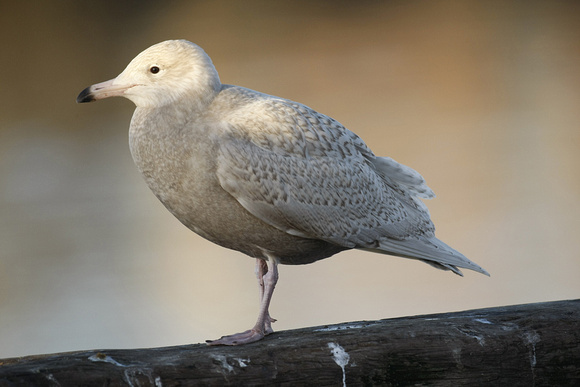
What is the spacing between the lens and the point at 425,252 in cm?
206

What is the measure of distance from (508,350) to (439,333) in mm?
161

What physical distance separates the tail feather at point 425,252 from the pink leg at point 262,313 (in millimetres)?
280

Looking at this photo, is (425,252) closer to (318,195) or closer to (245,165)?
(318,195)

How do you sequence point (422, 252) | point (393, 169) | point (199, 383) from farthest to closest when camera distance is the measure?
point (393, 169), point (422, 252), point (199, 383)

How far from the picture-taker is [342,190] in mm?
1993

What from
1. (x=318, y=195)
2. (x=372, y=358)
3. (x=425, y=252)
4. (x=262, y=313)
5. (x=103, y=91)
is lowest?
(x=372, y=358)

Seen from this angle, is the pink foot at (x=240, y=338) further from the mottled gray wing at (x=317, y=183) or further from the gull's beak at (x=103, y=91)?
the gull's beak at (x=103, y=91)

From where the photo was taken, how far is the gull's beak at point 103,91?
1857 millimetres

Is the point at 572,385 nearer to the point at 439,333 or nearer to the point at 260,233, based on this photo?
the point at 439,333

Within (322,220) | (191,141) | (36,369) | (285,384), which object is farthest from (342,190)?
(36,369)

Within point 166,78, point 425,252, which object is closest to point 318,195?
point 425,252

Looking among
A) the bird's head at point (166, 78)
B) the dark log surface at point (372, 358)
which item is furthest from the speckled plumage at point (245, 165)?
the dark log surface at point (372, 358)

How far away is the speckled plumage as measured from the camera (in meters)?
1.77

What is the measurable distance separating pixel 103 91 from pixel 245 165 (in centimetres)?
39
